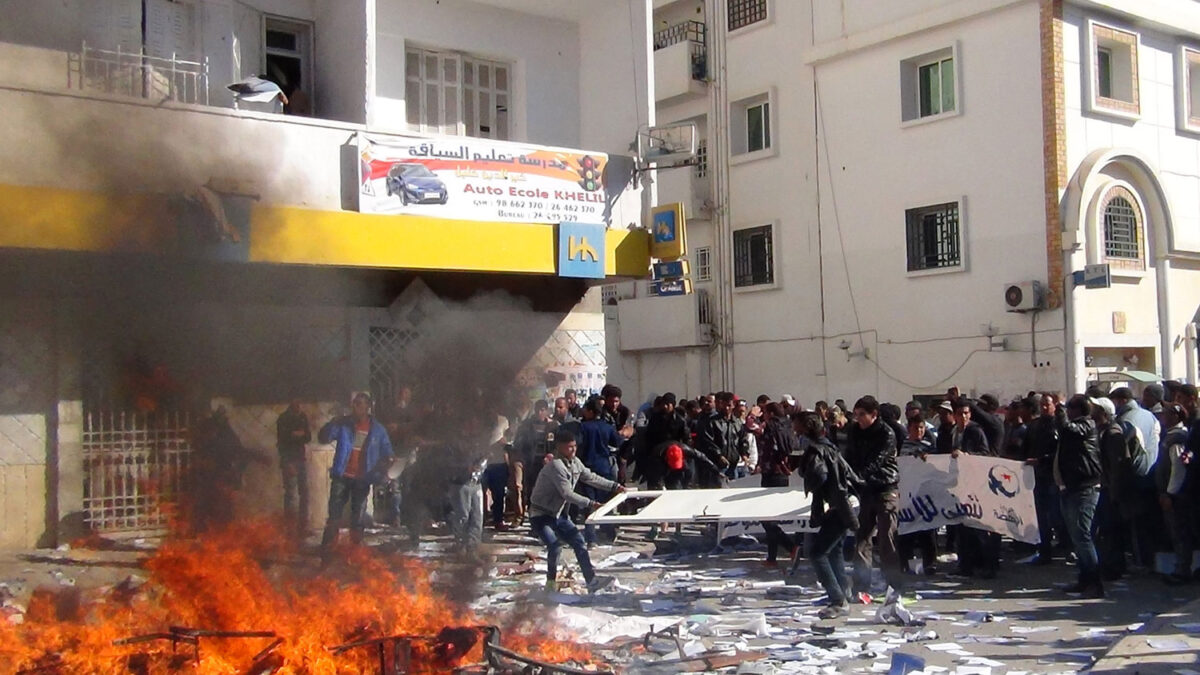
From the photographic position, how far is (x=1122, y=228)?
61.8 feet

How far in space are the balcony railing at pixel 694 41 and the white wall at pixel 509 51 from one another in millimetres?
7219

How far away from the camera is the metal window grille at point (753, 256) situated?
72.8 ft

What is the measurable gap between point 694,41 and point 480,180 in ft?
35.0

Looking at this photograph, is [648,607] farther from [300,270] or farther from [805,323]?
[805,323]

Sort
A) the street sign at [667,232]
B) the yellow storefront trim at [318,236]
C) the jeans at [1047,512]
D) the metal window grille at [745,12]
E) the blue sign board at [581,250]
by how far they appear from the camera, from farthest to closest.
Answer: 1. the metal window grille at [745,12]
2. the street sign at [667,232]
3. the blue sign board at [581,250]
4. the jeans at [1047,512]
5. the yellow storefront trim at [318,236]

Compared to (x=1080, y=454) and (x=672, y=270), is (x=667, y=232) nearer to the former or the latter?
(x=672, y=270)

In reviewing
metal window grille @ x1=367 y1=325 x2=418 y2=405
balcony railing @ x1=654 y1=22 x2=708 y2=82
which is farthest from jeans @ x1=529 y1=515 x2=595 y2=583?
balcony railing @ x1=654 y1=22 x2=708 y2=82

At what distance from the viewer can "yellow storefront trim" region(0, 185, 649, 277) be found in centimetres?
841

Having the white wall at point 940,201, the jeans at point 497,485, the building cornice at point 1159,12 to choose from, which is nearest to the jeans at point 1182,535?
the jeans at point 497,485

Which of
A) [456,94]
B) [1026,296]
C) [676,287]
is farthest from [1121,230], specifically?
[456,94]

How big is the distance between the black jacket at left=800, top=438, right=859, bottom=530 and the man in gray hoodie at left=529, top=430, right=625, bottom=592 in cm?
183

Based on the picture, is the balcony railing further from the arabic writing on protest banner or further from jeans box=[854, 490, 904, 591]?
jeans box=[854, 490, 904, 591]

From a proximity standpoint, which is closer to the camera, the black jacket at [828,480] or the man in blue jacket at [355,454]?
the black jacket at [828,480]

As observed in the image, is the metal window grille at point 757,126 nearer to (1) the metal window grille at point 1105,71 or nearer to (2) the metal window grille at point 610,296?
(2) the metal window grille at point 610,296
